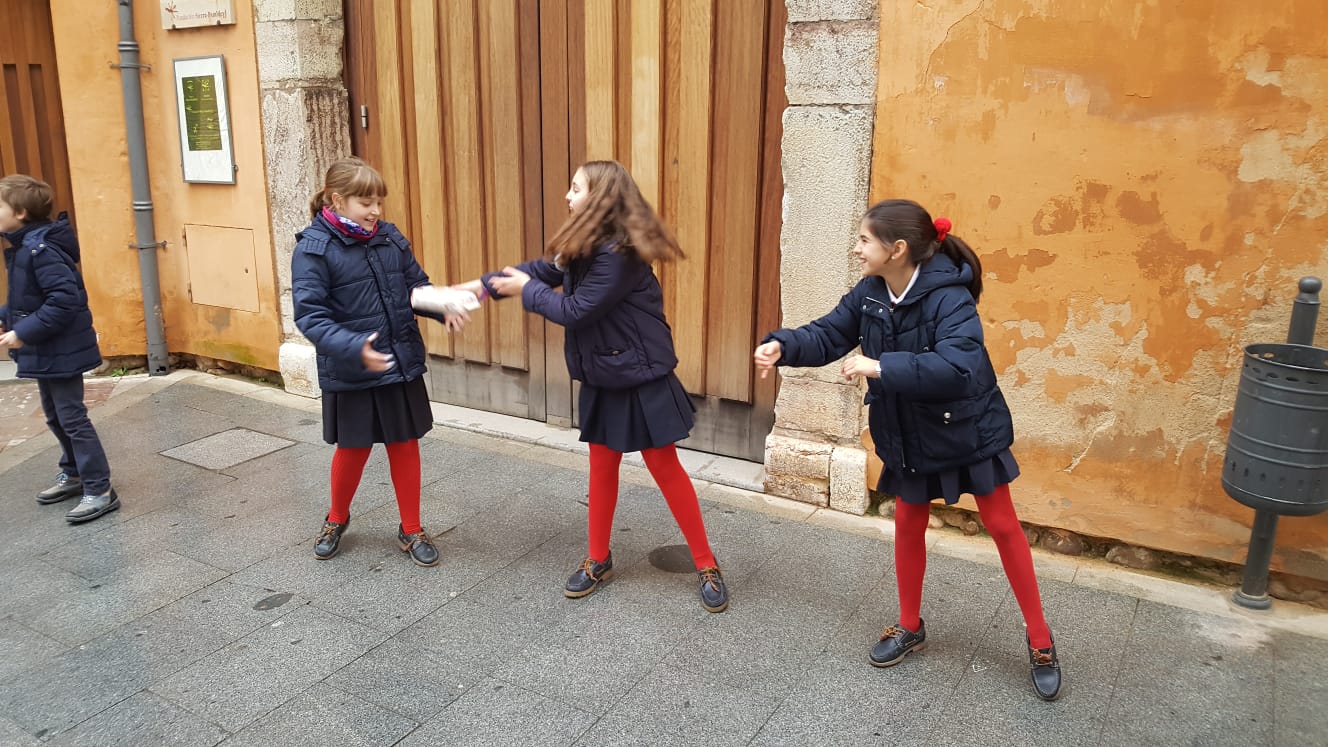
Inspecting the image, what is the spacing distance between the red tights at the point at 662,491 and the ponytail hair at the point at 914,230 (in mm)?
1209

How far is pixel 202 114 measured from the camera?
6777mm

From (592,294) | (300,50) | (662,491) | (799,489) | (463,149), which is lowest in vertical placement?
(799,489)

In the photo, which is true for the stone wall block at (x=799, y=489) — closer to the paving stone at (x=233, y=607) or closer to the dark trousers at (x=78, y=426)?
the paving stone at (x=233, y=607)

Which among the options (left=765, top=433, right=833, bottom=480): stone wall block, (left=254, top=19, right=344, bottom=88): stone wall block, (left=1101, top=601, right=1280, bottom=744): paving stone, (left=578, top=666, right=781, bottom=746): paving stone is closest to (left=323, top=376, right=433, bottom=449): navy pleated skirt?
(left=578, top=666, right=781, bottom=746): paving stone

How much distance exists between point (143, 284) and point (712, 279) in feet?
15.2

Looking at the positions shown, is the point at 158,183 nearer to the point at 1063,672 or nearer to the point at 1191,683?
the point at 1063,672

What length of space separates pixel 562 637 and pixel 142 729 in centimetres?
138

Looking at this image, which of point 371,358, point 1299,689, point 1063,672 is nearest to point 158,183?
point 371,358

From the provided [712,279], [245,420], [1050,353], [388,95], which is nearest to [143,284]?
[245,420]

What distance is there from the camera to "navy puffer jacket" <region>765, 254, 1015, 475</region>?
2863 mm

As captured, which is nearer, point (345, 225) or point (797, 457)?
point (345, 225)

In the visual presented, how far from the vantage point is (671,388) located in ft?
12.1

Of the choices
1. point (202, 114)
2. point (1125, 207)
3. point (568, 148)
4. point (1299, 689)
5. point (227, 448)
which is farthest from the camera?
point (202, 114)

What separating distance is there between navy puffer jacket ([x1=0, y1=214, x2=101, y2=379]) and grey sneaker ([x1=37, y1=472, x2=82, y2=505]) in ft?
2.28
